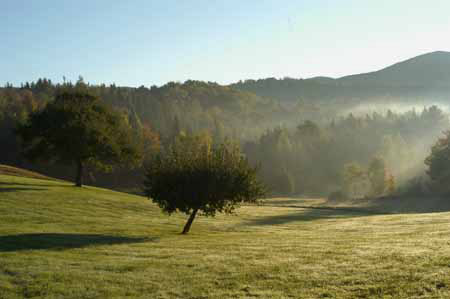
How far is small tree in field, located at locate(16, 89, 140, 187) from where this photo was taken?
211 ft

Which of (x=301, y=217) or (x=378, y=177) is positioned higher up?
(x=378, y=177)

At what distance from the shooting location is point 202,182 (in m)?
39.7

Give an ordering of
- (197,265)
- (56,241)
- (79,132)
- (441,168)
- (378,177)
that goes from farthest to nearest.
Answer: (378,177) → (441,168) → (79,132) → (56,241) → (197,265)

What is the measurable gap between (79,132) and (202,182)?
30.4 m

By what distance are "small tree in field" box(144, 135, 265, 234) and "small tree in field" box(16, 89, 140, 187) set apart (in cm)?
2619

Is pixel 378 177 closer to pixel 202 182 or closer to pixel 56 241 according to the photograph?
pixel 202 182

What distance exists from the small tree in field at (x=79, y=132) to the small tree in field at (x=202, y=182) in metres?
26.2

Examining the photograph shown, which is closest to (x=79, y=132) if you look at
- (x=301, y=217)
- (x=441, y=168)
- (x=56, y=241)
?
(x=301, y=217)

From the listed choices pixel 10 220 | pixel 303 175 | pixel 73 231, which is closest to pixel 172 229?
pixel 73 231

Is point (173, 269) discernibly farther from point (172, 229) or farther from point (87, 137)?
point (87, 137)

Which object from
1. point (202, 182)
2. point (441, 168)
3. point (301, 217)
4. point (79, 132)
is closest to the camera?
point (202, 182)

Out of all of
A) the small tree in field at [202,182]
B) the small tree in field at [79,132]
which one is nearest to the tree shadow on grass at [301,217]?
the small tree in field at [202,182]

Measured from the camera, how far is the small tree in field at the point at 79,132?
64.4m

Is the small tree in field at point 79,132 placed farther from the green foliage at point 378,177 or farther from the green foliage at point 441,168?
the green foliage at point 378,177
